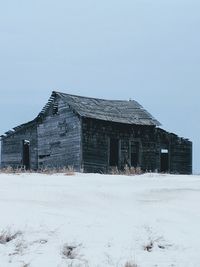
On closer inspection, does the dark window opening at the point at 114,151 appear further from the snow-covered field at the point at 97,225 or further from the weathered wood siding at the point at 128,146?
the snow-covered field at the point at 97,225

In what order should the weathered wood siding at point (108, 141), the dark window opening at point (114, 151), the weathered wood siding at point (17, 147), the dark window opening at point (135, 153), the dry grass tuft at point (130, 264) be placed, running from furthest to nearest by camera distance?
the weathered wood siding at point (17, 147) < the dark window opening at point (135, 153) < the dark window opening at point (114, 151) < the weathered wood siding at point (108, 141) < the dry grass tuft at point (130, 264)

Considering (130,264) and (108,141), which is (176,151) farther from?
(130,264)

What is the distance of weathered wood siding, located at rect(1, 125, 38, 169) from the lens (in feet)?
109

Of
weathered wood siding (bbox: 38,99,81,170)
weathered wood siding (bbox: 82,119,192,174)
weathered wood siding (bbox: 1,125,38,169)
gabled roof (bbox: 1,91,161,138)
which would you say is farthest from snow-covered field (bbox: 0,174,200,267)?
weathered wood siding (bbox: 1,125,38,169)

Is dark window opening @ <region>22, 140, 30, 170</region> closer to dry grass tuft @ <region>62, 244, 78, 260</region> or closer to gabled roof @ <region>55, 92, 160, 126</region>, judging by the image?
gabled roof @ <region>55, 92, 160, 126</region>

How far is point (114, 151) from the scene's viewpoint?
30859 millimetres

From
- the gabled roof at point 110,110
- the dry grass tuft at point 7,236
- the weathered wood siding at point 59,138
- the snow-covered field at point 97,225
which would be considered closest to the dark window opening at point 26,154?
the weathered wood siding at point 59,138

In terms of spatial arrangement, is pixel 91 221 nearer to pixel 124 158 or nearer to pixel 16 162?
pixel 124 158

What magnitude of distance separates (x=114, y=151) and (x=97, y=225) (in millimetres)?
22390

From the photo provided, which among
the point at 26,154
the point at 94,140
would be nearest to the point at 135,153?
the point at 94,140

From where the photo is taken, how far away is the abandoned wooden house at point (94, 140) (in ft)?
96.4

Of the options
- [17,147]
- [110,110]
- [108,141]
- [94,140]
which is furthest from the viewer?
[17,147]

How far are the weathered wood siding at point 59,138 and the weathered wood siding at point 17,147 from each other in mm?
652

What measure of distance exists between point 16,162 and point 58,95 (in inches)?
228
